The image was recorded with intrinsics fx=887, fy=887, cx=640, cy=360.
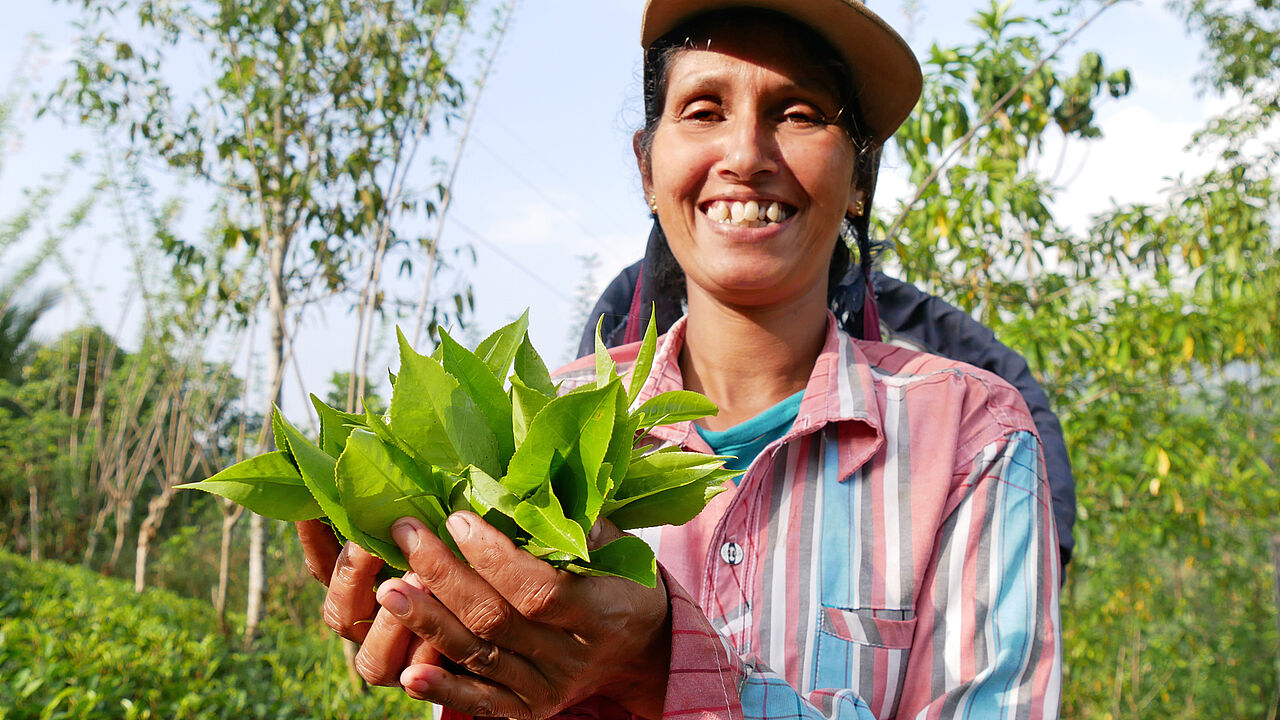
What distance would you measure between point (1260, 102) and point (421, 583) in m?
7.19

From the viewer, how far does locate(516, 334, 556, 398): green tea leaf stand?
3.01 feet

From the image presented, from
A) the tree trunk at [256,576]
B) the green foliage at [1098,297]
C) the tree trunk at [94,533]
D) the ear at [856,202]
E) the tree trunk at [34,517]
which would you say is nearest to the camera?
the ear at [856,202]

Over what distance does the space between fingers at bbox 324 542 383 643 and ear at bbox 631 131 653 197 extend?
998mm

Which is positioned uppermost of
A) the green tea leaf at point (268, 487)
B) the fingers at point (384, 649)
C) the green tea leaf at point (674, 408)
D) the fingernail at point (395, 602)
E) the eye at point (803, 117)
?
the eye at point (803, 117)

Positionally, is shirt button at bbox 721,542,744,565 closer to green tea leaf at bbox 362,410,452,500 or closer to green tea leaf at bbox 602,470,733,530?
green tea leaf at bbox 602,470,733,530

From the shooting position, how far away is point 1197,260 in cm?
378

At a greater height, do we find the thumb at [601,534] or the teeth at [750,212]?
the teeth at [750,212]

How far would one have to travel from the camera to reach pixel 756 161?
133cm

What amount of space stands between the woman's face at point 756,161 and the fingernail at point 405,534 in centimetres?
74

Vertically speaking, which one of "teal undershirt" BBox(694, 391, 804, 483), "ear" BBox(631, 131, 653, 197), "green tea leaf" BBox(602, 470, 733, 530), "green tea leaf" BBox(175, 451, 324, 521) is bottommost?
"green tea leaf" BBox(175, 451, 324, 521)

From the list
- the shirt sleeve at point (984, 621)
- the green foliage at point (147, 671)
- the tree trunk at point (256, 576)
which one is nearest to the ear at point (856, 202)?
the shirt sleeve at point (984, 621)

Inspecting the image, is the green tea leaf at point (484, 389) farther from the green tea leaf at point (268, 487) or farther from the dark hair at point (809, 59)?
the dark hair at point (809, 59)

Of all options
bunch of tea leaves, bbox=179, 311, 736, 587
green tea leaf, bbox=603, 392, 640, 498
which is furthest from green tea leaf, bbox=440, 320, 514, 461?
green tea leaf, bbox=603, 392, 640, 498

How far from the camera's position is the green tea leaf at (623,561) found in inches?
30.9
